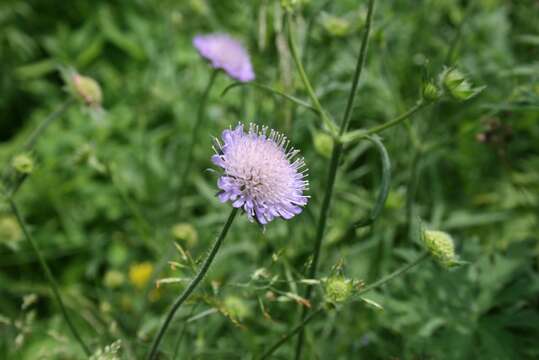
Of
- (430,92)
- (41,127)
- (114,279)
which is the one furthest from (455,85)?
(114,279)

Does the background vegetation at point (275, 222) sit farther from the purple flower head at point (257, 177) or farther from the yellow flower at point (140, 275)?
the purple flower head at point (257, 177)

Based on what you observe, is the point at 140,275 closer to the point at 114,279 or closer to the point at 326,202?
the point at 114,279

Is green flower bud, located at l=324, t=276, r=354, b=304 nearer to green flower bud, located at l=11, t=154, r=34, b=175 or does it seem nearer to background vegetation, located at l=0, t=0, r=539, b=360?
background vegetation, located at l=0, t=0, r=539, b=360

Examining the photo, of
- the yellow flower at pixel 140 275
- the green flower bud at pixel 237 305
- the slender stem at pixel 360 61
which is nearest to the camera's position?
the slender stem at pixel 360 61

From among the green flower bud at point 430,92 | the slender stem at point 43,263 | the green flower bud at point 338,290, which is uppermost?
the green flower bud at point 430,92

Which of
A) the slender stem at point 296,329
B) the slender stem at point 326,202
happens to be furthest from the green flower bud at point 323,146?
the slender stem at point 296,329

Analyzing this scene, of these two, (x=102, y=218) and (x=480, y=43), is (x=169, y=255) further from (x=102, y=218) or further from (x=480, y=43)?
(x=480, y=43)

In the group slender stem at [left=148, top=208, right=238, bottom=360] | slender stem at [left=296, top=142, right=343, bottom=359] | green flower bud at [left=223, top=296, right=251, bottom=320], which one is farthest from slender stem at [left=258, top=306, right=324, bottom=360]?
green flower bud at [left=223, top=296, right=251, bottom=320]
